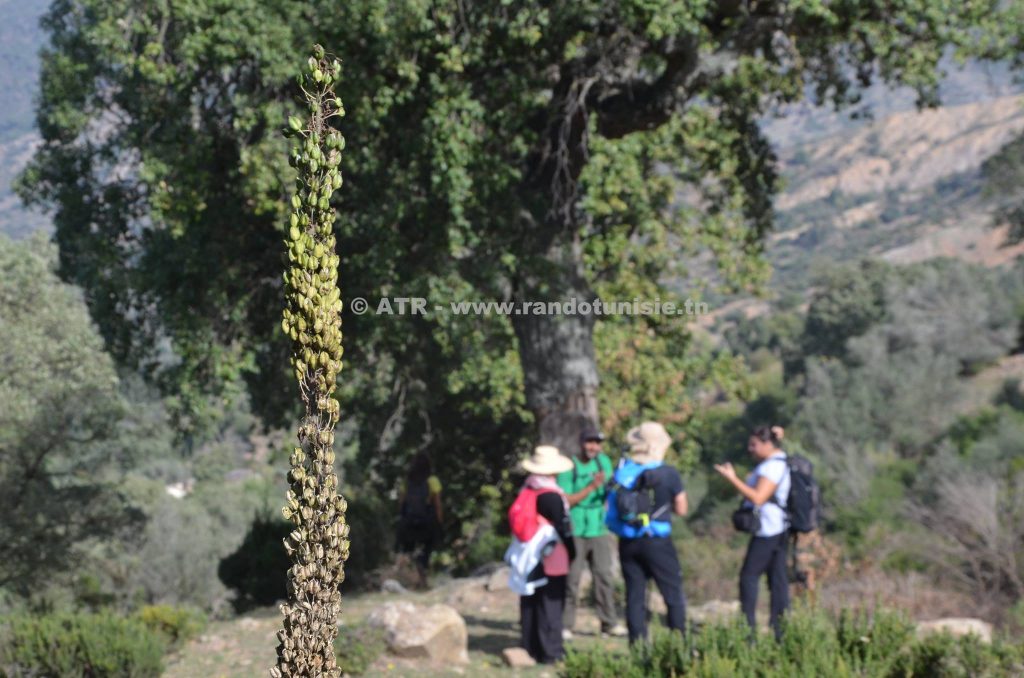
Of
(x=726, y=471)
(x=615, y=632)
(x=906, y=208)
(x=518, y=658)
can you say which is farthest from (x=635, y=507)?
(x=906, y=208)

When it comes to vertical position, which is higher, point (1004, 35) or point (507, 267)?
point (1004, 35)

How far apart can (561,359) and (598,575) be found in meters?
2.81

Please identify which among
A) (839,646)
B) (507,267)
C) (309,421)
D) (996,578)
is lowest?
(996,578)

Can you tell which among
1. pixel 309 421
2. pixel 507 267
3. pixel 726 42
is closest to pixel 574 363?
pixel 507 267

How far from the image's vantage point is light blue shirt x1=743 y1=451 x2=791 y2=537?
7.27m

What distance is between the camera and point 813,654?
5.43m

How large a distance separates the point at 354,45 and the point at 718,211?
22.8 ft

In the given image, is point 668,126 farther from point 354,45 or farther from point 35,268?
point 35,268

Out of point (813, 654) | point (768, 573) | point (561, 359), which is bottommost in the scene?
point (813, 654)

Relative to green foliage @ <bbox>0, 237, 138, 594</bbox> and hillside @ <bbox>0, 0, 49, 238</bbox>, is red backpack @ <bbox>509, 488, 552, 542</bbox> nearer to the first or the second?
green foliage @ <bbox>0, 237, 138, 594</bbox>

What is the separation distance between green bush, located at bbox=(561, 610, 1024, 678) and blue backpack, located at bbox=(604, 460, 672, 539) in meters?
1.20

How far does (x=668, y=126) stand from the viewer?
13523mm

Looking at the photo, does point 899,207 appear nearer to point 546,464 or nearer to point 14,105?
point 14,105

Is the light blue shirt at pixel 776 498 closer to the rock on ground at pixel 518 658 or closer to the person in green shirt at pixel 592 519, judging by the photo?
the person in green shirt at pixel 592 519
